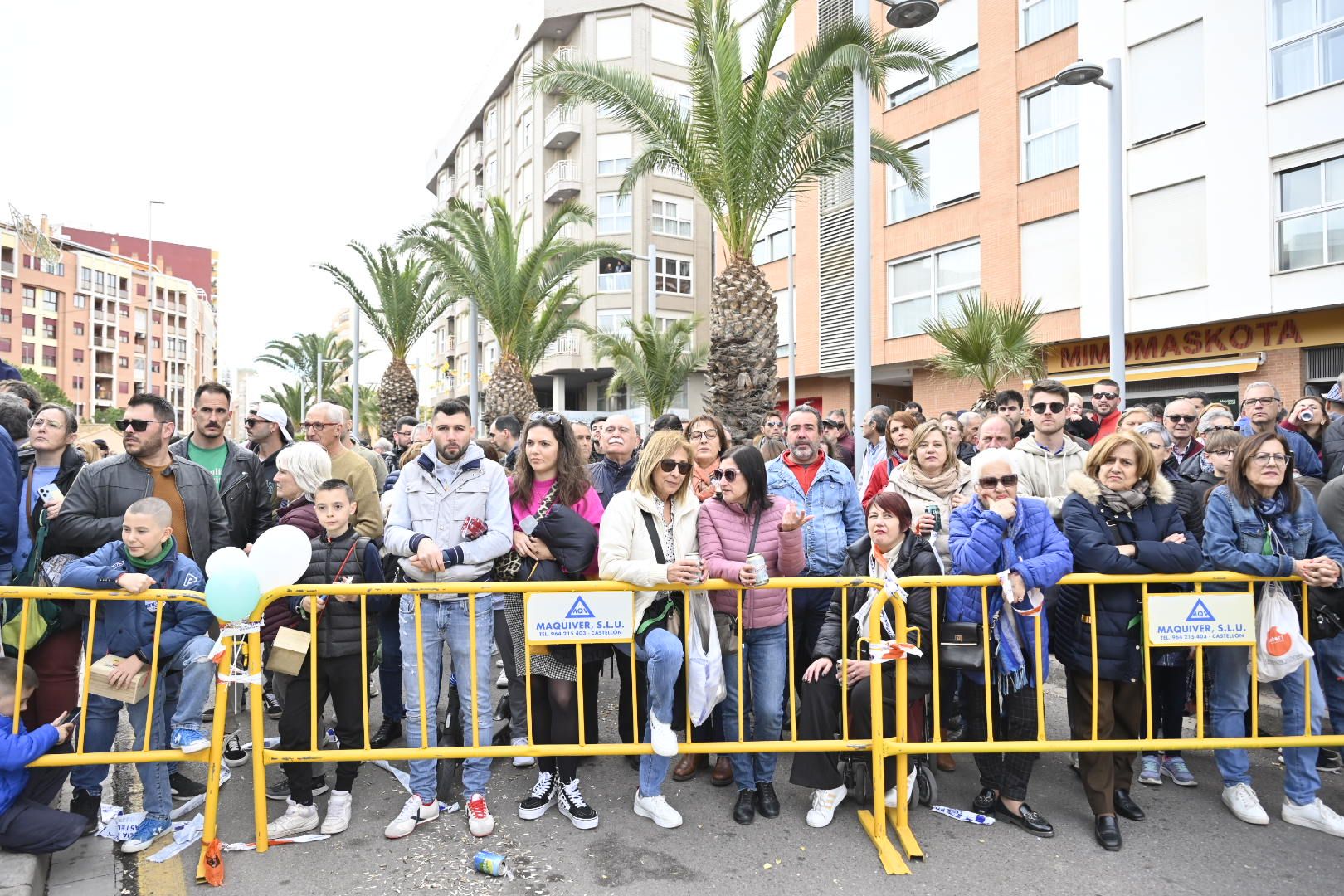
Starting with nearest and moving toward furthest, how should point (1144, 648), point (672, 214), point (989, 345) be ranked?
point (1144, 648) < point (989, 345) < point (672, 214)

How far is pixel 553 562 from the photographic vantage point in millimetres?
4480

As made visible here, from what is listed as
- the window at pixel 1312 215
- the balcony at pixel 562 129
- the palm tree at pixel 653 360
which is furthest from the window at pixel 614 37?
the window at pixel 1312 215

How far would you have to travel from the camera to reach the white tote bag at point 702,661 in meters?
4.09

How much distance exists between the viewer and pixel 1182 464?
6297 millimetres

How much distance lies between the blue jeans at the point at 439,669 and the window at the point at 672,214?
113 feet

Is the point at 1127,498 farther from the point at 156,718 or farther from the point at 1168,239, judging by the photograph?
the point at 1168,239

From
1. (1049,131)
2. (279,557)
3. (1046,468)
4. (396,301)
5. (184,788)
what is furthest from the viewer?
(396,301)

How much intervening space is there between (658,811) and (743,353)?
894cm

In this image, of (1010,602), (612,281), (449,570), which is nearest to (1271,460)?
(1010,602)

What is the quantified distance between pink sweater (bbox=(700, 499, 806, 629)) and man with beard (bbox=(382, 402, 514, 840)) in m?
1.09

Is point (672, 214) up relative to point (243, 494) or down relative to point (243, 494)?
up

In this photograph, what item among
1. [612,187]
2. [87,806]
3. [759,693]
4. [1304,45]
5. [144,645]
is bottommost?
[87,806]

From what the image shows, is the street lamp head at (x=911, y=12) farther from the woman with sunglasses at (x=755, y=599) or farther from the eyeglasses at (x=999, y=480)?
the woman with sunglasses at (x=755, y=599)

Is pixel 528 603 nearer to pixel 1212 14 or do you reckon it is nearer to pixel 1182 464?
pixel 1182 464
